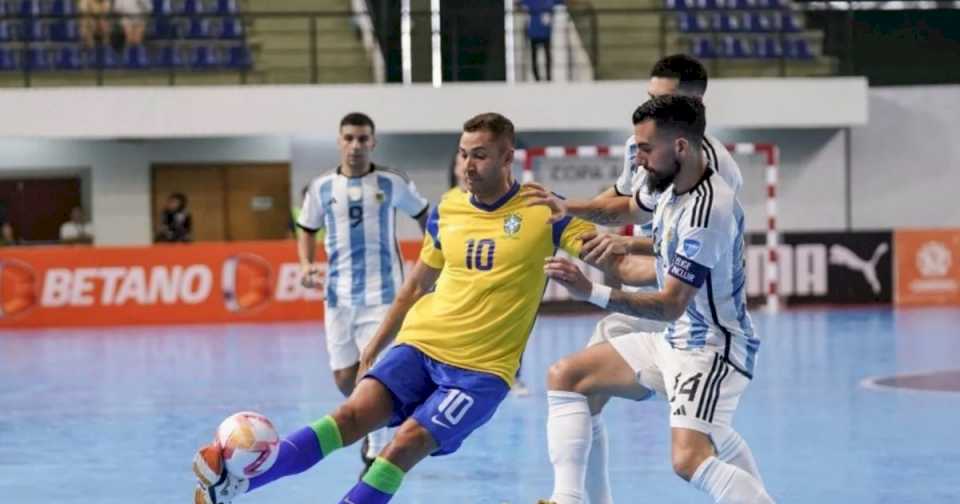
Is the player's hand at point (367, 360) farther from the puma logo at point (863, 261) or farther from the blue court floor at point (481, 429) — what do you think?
the puma logo at point (863, 261)

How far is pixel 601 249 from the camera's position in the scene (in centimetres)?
607

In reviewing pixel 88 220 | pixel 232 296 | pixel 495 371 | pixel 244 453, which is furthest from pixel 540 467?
pixel 88 220

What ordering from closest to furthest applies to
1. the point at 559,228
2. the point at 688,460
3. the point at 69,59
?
the point at 688,460
the point at 559,228
the point at 69,59

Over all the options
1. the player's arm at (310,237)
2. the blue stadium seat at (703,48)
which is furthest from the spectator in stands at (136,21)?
the player's arm at (310,237)

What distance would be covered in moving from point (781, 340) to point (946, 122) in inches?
411

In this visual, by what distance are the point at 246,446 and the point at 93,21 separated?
1950 cm

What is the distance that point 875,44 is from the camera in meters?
25.4

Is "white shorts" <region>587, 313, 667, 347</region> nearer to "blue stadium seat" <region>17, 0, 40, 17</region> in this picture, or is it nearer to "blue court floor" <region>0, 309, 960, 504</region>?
"blue court floor" <region>0, 309, 960, 504</region>

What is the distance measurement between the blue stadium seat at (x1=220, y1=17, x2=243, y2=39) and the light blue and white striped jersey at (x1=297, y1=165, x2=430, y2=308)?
15.6 meters

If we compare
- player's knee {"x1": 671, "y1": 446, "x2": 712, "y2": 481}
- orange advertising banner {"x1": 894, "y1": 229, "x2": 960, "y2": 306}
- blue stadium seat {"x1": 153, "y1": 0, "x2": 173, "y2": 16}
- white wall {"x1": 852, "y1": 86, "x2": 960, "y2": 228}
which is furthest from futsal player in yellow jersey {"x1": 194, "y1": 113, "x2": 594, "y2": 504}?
white wall {"x1": 852, "y1": 86, "x2": 960, "y2": 228}

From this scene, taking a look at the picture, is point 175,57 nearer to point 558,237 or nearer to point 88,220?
point 88,220

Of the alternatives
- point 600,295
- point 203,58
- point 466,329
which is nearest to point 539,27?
point 203,58

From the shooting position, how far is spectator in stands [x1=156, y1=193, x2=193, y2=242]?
23.5 metres

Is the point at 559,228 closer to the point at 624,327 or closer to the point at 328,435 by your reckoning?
the point at 624,327
